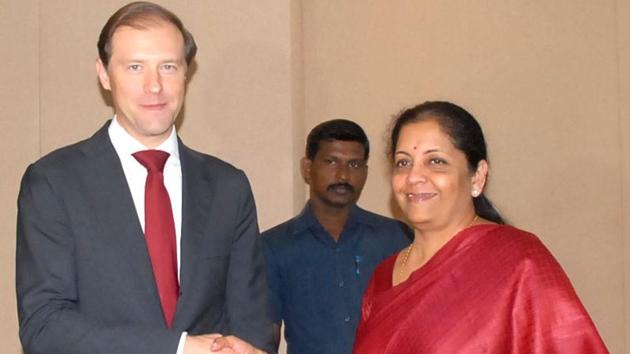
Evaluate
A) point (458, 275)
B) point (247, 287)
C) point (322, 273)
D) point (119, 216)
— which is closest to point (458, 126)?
point (458, 275)

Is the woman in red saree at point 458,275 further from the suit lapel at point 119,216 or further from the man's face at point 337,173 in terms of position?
the man's face at point 337,173

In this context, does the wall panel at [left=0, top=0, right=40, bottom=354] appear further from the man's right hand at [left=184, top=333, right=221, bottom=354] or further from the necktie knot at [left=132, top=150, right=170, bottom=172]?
the man's right hand at [left=184, top=333, right=221, bottom=354]

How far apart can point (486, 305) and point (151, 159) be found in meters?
0.87

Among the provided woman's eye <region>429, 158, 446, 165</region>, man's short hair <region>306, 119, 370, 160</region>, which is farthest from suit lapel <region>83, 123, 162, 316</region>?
man's short hair <region>306, 119, 370, 160</region>

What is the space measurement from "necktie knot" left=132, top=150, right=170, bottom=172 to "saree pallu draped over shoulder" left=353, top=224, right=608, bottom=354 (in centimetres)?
67

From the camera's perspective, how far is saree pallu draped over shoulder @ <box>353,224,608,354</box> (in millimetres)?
2326

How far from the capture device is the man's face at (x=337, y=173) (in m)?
3.89

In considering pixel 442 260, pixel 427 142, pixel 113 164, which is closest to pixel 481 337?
pixel 442 260

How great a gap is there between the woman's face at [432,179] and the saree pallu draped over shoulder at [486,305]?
0.07 m

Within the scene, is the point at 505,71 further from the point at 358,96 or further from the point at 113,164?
the point at 113,164

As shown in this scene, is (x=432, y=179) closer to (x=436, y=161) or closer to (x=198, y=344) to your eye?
(x=436, y=161)

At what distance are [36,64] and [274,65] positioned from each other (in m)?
0.95

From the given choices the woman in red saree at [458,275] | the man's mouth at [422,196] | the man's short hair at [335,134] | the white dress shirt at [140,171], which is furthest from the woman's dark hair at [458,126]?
the man's short hair at [335,134]

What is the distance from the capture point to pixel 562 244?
4645mm
